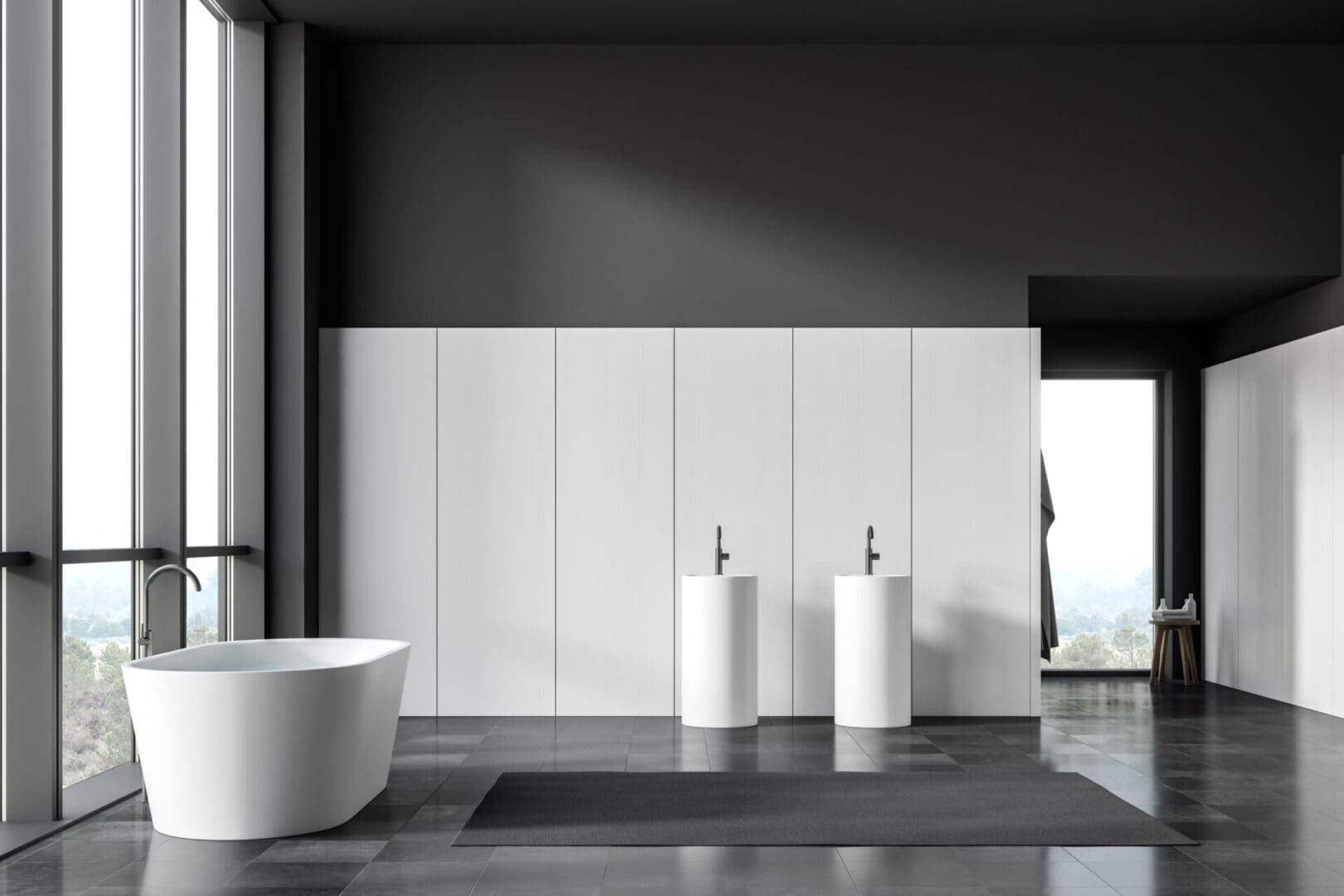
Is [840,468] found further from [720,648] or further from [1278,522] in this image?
[1278,522]

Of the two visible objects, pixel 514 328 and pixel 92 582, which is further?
pixel 514 328

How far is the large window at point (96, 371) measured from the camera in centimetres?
433

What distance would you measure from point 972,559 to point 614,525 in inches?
72.0

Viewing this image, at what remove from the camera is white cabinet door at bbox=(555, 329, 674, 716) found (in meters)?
6.23

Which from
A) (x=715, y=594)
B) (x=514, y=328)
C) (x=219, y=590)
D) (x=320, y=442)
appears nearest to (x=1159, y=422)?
(x=715, y=594)

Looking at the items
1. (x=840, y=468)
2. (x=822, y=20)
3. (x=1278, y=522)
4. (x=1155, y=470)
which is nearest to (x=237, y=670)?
(x=840, y=468)

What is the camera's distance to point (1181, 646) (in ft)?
25.5

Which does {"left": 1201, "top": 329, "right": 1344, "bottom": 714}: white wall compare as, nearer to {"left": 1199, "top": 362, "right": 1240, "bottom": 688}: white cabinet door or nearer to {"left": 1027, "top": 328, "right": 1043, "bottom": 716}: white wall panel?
{"left": 1199, "top": 362, "right": 1240, "bottom": 688}: white cabinet door

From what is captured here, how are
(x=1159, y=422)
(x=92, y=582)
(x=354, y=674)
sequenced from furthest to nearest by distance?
(x=1159, y=422)
(x=92, y=582)
(x=354, y=674)

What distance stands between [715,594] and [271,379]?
2426mm

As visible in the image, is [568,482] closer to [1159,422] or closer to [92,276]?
[92,276]

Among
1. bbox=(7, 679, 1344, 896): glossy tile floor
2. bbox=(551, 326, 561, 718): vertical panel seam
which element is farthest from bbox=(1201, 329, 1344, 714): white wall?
bbox=(551, 326, 561, 718): vertical panel seam

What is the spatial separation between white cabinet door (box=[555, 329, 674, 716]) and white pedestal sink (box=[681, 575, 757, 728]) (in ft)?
1.05

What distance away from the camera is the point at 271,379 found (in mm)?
6082
